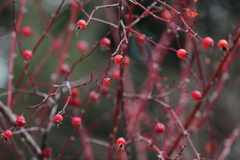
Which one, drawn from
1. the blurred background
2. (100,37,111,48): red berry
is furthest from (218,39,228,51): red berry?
the blurred background

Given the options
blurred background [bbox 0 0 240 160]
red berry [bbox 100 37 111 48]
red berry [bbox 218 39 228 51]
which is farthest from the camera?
blurred background [bbox 0 0 240 160]

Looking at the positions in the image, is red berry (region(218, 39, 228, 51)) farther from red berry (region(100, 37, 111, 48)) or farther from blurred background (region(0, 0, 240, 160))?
blurred background (region(0, 0, 240, 160))

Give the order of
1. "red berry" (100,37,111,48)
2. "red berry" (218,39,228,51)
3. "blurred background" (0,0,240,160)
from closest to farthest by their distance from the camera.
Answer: "red berry" (218,39,228,51) < "red berry" (100,37,111,48) < "blurred background" (0,0,240,160)

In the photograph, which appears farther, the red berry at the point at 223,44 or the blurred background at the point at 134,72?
the blurred background at the point at 134,72

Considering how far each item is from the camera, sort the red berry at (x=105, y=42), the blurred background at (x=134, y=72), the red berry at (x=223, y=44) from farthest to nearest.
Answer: the blurred background at (x=134, y=72)
the red berry at (x=105, y=42)
the red berry at (x=223, y=44)

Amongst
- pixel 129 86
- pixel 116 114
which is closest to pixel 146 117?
pixel 129 86

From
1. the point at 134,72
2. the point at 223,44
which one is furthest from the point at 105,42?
the point at 134,72

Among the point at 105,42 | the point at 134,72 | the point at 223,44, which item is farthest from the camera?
the point at 134,72

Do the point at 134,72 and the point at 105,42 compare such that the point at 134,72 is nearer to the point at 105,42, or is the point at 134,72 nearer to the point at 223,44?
the point at 105,42

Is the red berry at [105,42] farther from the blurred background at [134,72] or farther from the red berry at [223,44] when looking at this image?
the blurred background at [134,72]

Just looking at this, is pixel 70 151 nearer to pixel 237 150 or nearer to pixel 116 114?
pixel 237 150

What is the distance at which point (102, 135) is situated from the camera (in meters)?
2.55

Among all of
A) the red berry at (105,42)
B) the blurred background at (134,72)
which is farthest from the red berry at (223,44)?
the blurred background at (134,72)

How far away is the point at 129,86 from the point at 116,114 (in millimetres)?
740
